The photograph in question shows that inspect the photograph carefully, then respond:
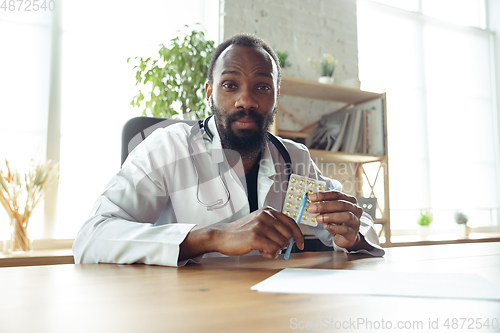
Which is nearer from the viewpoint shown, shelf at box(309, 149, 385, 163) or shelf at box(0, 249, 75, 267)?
shelf at box(0, 249, 75, 267)

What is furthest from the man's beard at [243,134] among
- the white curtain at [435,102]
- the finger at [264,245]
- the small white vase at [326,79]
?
the white curtain at [435,102]

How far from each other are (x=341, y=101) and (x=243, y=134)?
175 cm

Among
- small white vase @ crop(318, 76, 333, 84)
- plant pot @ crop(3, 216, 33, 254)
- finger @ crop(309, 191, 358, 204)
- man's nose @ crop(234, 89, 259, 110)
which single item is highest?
small white vase @ crop(318, 76, 333, 84)

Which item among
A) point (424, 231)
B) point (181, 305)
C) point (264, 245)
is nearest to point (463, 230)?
point (424, 231)

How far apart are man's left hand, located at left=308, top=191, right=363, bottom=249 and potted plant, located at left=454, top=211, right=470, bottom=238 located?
265 centimetres

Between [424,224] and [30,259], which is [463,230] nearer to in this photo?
[424,224]

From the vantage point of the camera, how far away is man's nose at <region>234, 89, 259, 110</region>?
121 cm

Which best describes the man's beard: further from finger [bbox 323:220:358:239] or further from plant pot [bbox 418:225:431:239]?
plant pot [bbox 418:225:431:239]

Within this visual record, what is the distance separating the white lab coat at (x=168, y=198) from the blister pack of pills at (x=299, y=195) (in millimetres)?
200

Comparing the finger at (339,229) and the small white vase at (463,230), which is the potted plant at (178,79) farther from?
the small white vase at (463,230)

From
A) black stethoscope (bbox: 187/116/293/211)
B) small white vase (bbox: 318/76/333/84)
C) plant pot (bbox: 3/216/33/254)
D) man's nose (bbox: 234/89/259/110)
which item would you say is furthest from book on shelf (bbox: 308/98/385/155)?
plant pot (bbox: 3/216/33/254)

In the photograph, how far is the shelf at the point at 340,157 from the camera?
2.41 m

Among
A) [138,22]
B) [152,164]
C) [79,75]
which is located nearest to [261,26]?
[138,22]

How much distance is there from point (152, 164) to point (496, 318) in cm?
90
